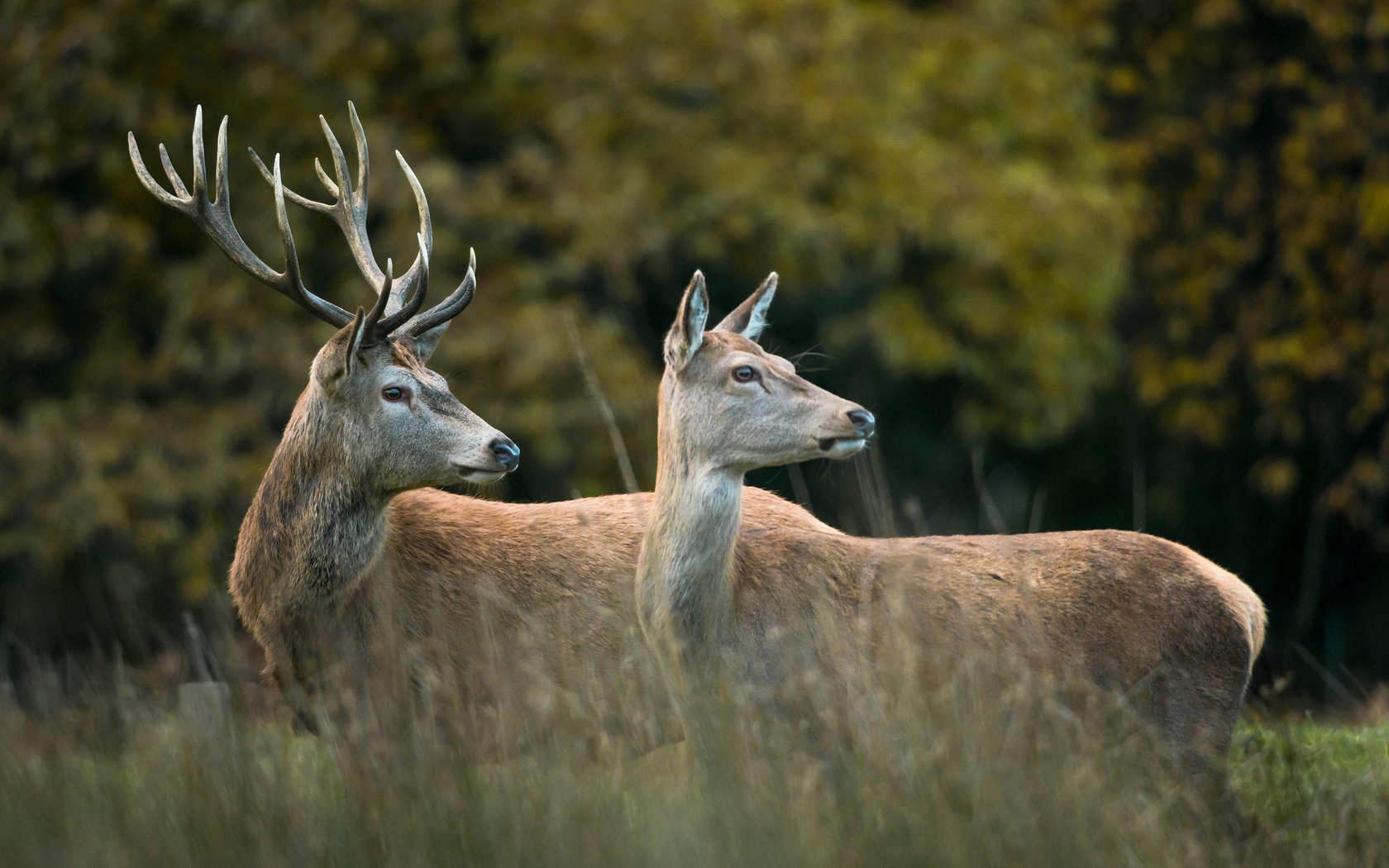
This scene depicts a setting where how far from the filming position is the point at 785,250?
462 inches

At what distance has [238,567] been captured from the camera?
5734 millimetres

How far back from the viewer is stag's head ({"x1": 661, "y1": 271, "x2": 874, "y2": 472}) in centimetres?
520

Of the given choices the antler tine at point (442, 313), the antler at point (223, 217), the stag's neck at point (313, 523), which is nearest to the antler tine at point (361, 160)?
the antler at point (223, 217)

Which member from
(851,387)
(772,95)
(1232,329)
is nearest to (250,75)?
(772,95)

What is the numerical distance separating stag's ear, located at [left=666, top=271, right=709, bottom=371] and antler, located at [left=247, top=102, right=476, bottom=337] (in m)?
0.78

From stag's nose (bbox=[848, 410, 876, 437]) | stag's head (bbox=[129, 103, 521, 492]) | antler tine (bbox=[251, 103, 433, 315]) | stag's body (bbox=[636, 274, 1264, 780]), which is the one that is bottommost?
stag's body (bbox=[636, 274, 1264, 780])

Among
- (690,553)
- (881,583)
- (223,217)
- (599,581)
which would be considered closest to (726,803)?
(690,553)

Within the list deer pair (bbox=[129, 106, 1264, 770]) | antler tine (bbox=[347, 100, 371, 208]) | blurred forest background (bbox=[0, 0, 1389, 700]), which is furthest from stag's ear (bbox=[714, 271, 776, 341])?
blurred forest background (bbox=[0, 0, 1389, 700])

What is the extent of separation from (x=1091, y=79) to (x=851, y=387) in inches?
131

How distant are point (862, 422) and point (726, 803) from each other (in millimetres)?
1780

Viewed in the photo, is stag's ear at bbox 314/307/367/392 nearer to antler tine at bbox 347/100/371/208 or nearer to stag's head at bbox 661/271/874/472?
antler tine at bbox 347/100/371/208

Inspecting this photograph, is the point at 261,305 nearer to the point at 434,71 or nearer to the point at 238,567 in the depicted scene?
the point at 434,71

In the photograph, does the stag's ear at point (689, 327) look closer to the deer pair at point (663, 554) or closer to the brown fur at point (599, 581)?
the deer pair at point (663, 554)

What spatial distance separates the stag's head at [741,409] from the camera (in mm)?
5199
